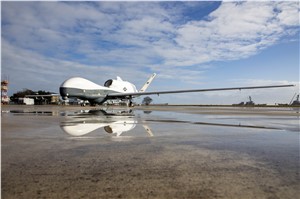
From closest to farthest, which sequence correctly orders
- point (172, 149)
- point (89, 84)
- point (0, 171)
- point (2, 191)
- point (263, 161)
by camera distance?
point (2, 191), point (0, 171), point (263, 161), point (172, 149), point (89, 84)

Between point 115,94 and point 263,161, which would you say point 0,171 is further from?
point 115,94

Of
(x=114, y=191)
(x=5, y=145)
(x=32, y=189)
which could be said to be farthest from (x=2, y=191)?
(x=5, y=145)

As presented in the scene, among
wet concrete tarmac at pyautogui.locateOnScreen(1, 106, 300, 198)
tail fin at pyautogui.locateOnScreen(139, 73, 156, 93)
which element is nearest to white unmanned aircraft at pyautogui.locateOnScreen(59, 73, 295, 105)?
tail fin at pyautogui.locateOnScreen(139, 73, 156, 93)

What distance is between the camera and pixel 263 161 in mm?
4227

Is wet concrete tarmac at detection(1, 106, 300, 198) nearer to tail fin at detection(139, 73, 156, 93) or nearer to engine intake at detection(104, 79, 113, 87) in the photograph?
engine intake at detection(104, 79, 113, 87)

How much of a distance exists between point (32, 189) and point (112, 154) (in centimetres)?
204

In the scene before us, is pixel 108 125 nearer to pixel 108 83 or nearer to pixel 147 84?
pixel 108 83

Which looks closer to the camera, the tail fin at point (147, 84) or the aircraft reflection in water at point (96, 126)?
the aircraft reflection in water at point (96, 126)

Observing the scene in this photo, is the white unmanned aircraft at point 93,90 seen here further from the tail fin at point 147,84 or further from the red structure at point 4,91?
the red structure at point 4,91

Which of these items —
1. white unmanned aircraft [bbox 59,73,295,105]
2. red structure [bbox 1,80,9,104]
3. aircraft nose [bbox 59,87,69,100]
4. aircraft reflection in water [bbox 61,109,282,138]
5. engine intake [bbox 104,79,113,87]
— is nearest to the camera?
aircraft reflection in water [bbox 61,109,282,138]

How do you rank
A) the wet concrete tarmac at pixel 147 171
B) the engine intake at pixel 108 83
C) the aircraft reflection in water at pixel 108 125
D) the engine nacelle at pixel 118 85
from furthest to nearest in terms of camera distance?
the engine intake at pixel 108 83 → the engine nacelle at pixel 118 85 → the aircraft reflection in water at pixel 108 125 → the wet concrete tarmac at pixel 147 171

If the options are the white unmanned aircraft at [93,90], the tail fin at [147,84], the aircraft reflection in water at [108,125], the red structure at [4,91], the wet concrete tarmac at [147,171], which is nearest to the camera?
the wet concrete tarmac at [147,171]

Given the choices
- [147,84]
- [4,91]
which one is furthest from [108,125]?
[4,91]

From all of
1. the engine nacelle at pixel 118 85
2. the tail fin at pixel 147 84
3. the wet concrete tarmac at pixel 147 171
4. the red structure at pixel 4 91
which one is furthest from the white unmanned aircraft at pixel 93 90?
the red structure at pixel 4 91
